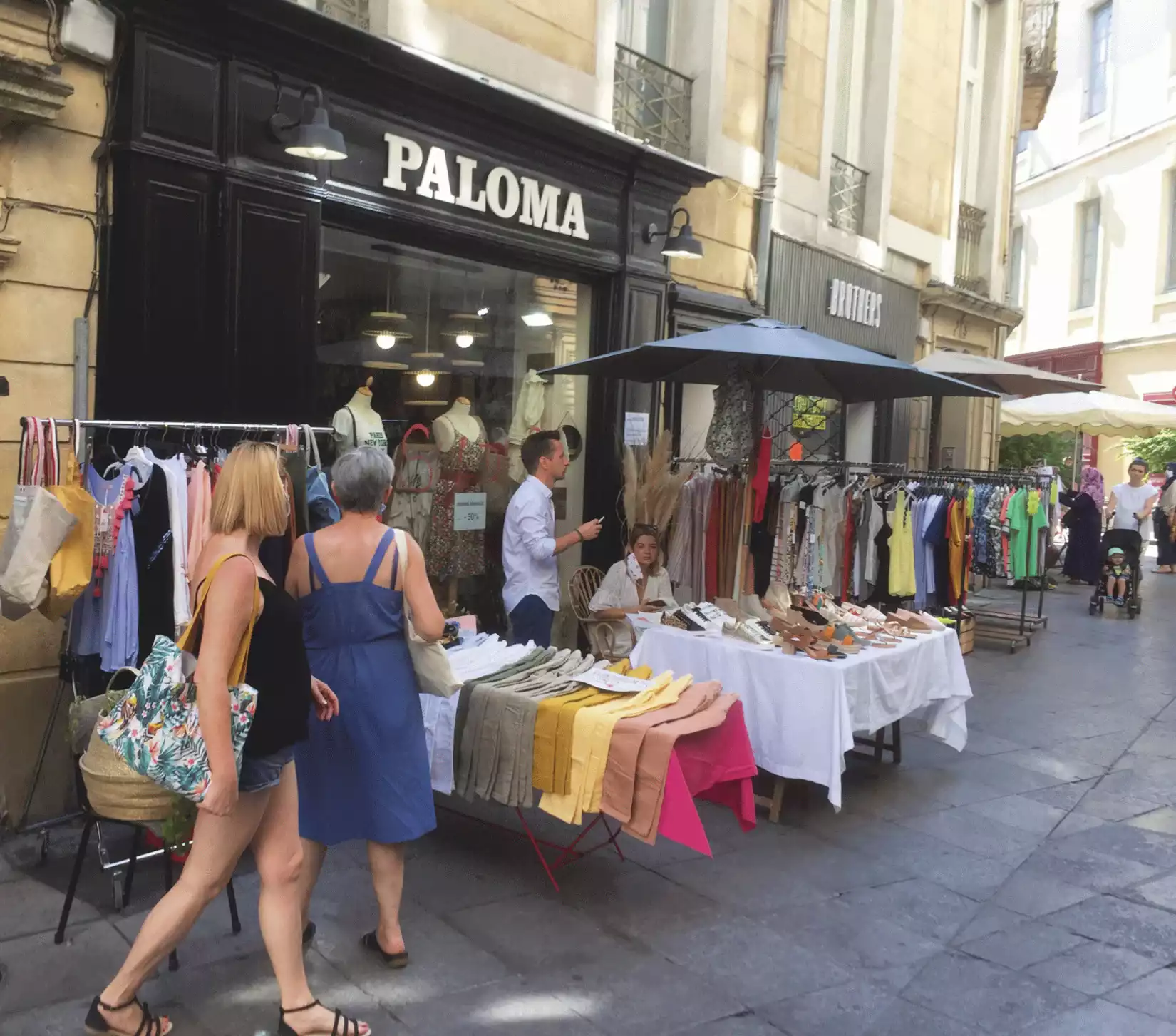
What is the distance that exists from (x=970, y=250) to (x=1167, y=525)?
21.8ft

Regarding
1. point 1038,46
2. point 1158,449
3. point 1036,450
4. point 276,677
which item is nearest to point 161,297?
point 276,677

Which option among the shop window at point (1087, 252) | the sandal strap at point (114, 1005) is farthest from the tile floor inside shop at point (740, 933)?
the shop window at point (1087, 252)

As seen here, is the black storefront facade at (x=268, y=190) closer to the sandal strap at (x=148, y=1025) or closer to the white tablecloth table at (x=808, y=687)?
the white tablecloth table at (x=808, y=687)

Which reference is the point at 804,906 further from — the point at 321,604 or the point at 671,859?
the point at 321,604

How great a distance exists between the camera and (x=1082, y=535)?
1506 centimetres

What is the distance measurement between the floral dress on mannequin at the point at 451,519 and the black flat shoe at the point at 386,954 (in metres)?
3.45

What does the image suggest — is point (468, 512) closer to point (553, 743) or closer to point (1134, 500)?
point (553, 743)

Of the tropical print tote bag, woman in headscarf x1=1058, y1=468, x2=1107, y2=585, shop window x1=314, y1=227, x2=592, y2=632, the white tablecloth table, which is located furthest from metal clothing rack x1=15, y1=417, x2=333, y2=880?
woman in headscarf x1=1058, y1=468, x2=1107, y2=585

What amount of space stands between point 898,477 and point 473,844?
5484mm

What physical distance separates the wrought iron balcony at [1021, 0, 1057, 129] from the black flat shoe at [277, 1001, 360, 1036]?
616 inches

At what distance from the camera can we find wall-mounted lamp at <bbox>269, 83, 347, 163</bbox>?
518 cm

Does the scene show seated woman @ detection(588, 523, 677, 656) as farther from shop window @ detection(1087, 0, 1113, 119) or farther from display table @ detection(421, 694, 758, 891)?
shop window @ detection(1087, 0, 1113, 119)

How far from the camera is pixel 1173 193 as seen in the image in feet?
73.9

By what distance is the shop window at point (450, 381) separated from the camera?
6453 millimetres
